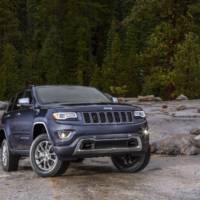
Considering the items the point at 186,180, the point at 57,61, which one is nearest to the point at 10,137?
the point at 186,180

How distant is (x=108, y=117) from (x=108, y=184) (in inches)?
52.2

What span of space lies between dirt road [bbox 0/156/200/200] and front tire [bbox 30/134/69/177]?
0.16 metres

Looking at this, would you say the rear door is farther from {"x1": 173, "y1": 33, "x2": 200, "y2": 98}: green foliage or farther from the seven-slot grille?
{"x1": 173, "y1": 33, "x2": 200, "y2": 98}: green foliage

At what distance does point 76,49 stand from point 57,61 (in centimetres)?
584

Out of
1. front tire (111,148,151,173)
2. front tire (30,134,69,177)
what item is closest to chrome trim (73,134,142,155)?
front tire (111,148,151,173)

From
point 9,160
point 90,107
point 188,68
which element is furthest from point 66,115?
point 188,68

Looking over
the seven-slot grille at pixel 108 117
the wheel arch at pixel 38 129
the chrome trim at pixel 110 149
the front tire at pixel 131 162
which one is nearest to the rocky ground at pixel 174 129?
the front tire at pixel 131 162

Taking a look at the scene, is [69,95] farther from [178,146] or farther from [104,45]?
[104,45]

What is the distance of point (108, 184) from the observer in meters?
10.3

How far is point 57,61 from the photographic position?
7812 centimetres

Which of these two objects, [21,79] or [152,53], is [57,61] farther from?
[152,53]

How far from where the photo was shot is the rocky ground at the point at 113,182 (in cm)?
934

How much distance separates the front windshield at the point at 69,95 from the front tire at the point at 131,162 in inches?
44.7

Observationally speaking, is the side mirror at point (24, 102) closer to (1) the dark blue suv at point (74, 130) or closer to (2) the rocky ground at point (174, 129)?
(1) the dark blue suv at point (74, 130)
